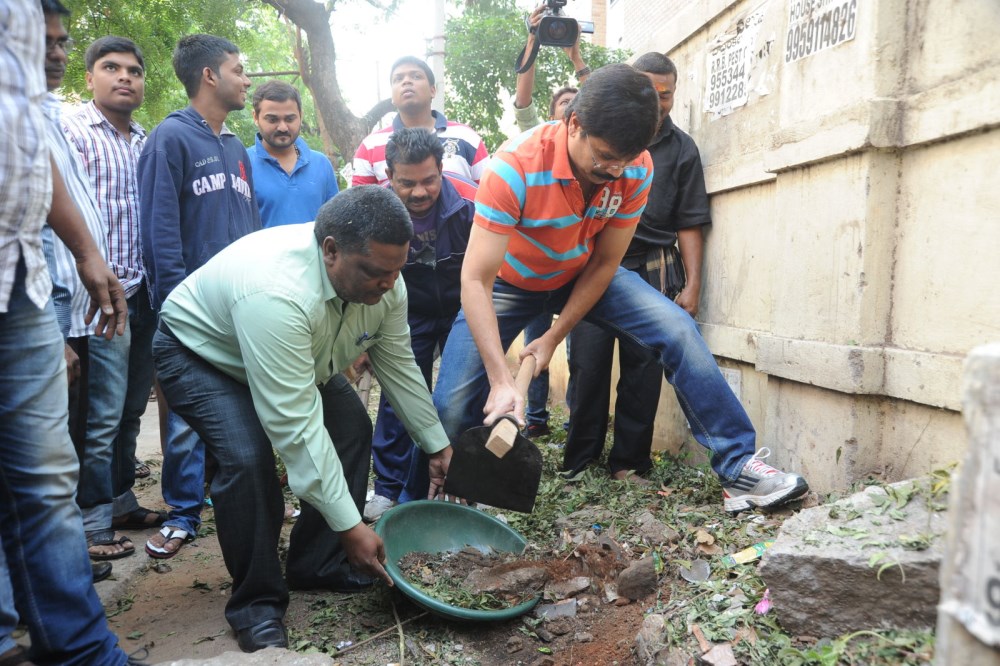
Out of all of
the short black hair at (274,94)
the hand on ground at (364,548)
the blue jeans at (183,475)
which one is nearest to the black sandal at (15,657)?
the hand on ground at (364,548)

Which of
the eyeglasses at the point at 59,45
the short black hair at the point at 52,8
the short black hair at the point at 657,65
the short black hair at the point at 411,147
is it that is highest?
the short black hair at the point at 657,65

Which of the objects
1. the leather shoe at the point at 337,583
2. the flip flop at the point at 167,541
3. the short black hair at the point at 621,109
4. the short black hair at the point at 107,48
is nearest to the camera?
the short black hair at the point at 621,109

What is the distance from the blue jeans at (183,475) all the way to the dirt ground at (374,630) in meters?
0.45

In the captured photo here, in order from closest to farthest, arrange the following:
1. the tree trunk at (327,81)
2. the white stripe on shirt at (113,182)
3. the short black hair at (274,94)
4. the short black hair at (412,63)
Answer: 1. the white stripe on shirt at (113,182)
2. the short black hair at (274,94)
3. the short black hair at (412,63)
4. the tree trunk at (327,81)

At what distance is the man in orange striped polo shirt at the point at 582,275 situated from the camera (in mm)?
2844

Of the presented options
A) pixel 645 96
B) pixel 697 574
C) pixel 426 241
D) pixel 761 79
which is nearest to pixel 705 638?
pixel 697 574

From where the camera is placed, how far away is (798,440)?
3311 millimetres

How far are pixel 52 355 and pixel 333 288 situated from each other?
2.87 ft

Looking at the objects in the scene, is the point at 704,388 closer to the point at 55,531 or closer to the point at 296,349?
the point at 296,349

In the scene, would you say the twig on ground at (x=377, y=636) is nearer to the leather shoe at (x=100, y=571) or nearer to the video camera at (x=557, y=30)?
the leather shoe at (x=100, y=571)

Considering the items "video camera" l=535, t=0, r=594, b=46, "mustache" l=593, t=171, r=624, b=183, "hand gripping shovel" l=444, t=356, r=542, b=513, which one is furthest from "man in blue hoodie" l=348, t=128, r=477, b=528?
"video camera" l=535, t=0, r=594, b=46

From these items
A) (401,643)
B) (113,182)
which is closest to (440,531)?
(401,643)

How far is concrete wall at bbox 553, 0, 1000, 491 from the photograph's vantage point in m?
2.59

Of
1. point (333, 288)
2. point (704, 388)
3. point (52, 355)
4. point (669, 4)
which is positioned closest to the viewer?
point (52, 355)
